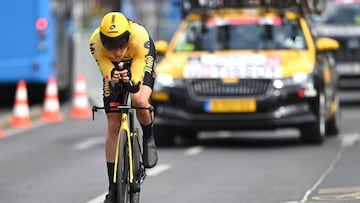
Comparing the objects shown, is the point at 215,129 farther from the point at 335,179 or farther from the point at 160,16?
the point at 160,16

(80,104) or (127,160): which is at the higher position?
(127,160)

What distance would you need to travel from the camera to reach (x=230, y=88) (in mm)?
15352

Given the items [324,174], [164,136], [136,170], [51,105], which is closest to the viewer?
[136,170]

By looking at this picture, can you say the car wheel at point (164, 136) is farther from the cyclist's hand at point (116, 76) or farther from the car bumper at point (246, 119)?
the cyclist's hand at point (116, 76)

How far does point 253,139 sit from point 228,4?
1.87 metres

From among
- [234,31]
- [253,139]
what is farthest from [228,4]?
[253,139]

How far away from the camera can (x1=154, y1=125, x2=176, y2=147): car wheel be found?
15.7 m

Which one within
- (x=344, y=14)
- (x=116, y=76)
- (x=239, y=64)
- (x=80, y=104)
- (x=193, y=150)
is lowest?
(x=80, y=104)

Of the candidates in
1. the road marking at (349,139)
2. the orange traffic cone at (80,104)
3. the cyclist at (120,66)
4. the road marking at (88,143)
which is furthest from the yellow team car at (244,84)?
the cyclist at (120,66)

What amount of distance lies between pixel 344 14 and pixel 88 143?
33.1 feet

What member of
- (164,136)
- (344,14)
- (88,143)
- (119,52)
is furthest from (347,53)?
(119,52)

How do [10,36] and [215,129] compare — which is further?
[10,36]

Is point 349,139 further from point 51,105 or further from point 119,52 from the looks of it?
point 119,52

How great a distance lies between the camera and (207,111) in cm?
1534
